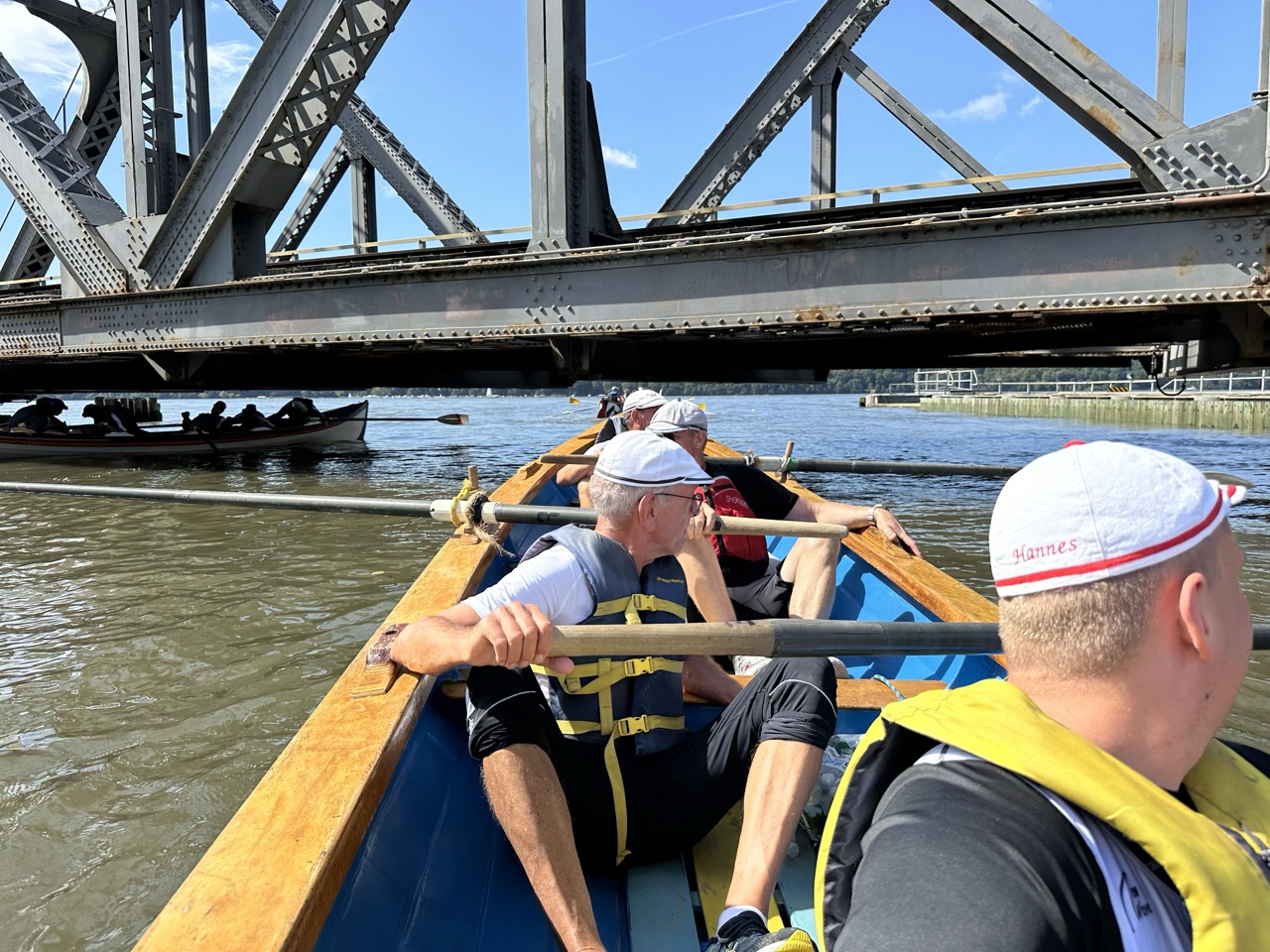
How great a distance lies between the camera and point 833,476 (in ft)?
56.0

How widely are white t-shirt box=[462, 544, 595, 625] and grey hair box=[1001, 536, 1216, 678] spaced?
147 cm

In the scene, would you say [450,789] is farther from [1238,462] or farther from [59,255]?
[1238,462]

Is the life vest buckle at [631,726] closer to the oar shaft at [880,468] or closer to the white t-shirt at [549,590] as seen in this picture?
the white t-shirt at [549,590]

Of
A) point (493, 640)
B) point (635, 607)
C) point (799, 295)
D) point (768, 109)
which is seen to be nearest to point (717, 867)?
point (635, 607)

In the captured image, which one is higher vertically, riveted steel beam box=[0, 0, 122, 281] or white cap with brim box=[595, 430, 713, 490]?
riveted steel beam box=[0, 0, 122, 281]

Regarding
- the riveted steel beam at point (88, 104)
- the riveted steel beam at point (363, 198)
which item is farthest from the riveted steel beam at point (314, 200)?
the riveted steel beam at point (88, 104)

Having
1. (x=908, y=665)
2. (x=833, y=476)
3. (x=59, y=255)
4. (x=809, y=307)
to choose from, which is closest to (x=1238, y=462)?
(x=833, y=476)

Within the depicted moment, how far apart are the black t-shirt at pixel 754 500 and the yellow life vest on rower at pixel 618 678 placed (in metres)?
2.22

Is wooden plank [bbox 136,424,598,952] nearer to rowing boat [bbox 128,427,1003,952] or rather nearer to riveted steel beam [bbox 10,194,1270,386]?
rowing boat [bbox 128,427,1003,952]

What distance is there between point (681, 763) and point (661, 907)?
1.35 feet

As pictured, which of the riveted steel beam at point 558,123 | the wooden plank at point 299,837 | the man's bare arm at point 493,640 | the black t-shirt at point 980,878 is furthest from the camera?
the riveted steel beam at point 558,123

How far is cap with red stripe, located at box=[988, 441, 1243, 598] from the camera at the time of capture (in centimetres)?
94

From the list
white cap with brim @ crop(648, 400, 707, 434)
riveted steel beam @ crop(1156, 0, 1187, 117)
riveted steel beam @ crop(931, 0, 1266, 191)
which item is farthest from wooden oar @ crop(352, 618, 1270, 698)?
riveted steel beam @ crop(1156, 0, 1187, 117)

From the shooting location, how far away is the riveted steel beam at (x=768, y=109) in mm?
14242
